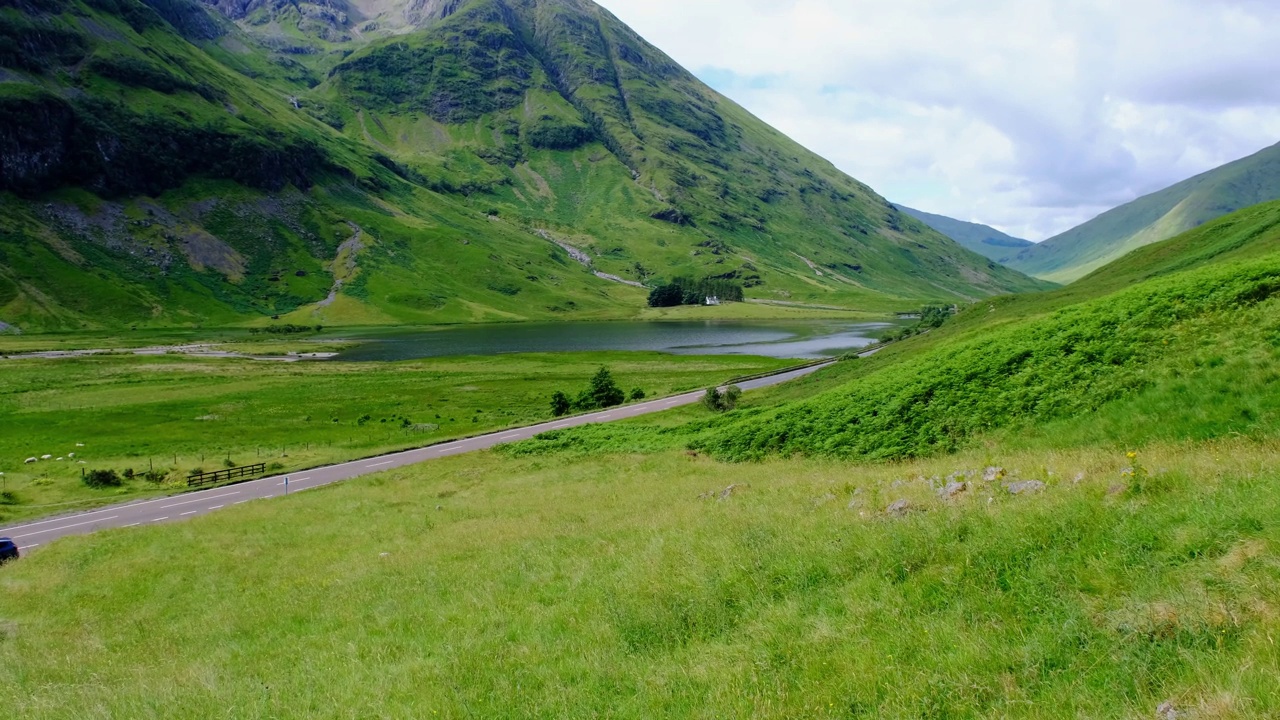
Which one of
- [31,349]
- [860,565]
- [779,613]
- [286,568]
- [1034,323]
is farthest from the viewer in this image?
[31,349]

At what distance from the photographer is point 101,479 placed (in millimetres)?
49062

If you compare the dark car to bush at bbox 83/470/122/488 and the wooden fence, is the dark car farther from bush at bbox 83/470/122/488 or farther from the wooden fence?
bush at bbox 83/470/122/488

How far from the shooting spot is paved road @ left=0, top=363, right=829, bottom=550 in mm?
38594

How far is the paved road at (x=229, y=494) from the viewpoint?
127 ft

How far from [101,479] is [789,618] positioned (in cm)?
6021

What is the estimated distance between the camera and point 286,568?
74.6ft

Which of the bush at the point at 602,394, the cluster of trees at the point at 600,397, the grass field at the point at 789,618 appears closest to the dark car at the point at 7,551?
the grass field at the point at 789,618

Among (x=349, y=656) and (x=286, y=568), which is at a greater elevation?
(x=349, y=656)

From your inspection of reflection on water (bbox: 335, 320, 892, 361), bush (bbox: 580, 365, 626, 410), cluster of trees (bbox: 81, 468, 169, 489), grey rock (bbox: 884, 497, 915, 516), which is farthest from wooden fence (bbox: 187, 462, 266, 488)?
reflection on water (bbox: 335, 320, 892, 361)

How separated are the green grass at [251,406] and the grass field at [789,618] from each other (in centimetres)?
4141

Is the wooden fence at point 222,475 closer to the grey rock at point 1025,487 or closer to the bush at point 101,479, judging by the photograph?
the bush at point 101,479

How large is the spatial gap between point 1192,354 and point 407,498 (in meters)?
35.6

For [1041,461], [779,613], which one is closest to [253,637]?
[779,613]

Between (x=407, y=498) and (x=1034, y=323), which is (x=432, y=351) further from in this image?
(x=1034, y=323)
